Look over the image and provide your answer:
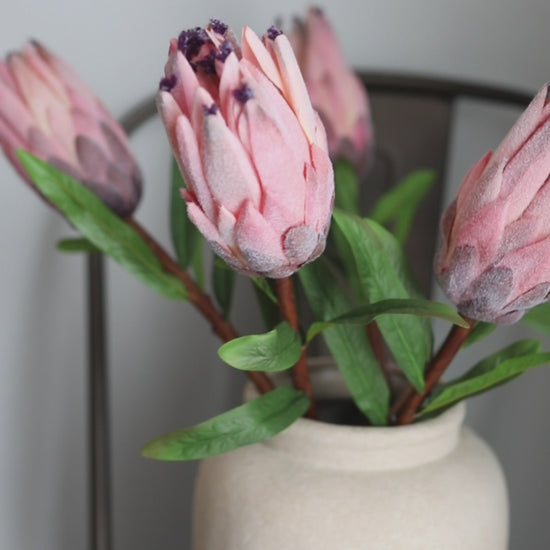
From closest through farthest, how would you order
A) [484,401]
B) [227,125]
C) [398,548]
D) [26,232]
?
[227,125], [398,548], [26,232], [484,401]

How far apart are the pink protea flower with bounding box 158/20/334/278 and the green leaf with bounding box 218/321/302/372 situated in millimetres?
44

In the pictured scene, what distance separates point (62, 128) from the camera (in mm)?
505

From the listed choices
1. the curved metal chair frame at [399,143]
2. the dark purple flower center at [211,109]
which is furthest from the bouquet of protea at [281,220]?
the curved metal chair frame at [399,143]

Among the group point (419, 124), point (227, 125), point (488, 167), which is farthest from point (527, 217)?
point (419, 124)

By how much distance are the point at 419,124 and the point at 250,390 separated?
0.37m

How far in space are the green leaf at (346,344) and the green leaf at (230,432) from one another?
35 millimetres

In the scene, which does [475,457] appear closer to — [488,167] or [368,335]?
[368,335]

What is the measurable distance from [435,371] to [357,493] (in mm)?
75

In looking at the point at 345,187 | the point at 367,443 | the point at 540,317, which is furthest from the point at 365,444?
the point at 345,187

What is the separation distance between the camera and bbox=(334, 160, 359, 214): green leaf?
2.06ft

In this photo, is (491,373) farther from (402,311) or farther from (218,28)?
(218,28)

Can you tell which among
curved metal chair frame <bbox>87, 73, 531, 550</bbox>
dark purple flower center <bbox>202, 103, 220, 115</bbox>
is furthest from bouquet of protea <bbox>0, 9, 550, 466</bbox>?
curved metal chair frame <bbox>87, 73, 531, 550</bbox>

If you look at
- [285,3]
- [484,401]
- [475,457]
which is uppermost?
[285,3]

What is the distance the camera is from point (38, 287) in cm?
72
